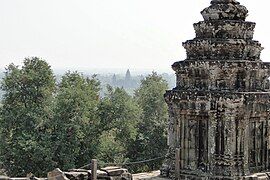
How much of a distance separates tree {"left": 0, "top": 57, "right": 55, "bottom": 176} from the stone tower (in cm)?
1607

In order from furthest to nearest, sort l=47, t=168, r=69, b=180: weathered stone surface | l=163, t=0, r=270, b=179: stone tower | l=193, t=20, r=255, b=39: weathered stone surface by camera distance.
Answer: l=193, t=20, r=255, b=39: weathered stone surface
l=163, t=0, r=270, b=179: stone tower
l=47, t=168, r=69, b=180: weathered stone surface

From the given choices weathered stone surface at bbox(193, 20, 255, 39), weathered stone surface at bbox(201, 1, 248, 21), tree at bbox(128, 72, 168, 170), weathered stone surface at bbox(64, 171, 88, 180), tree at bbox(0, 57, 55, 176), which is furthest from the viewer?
tree at bbox(128, 72, 168, 170)

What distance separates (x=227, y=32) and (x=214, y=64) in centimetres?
126

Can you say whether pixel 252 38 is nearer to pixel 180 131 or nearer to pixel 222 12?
pixel 222 12

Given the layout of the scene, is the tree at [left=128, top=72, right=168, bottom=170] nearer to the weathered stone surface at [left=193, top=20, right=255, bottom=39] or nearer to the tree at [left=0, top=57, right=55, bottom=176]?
the tree at [left=0, top=57, right=55, bottom=176]

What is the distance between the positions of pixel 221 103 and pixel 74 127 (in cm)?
1772

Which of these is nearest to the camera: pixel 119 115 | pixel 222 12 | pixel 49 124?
pixel 222 12

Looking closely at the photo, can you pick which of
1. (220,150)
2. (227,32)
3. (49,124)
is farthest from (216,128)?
(49,124)

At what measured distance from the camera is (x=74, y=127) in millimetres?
30000

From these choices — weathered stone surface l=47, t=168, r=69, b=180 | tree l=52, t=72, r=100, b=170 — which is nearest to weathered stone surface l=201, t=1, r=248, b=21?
weathered stone surface l=47, t=168, r=69, b=180

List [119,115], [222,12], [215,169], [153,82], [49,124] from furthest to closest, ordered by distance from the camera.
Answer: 1. [153,82]
2. [119,115]
3. [49,124]
4. [222,12]
5. [215,169]

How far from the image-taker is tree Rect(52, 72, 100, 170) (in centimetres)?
2962

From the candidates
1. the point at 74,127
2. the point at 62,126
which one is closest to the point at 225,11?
the point at 74,127

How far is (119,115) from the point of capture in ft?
115
